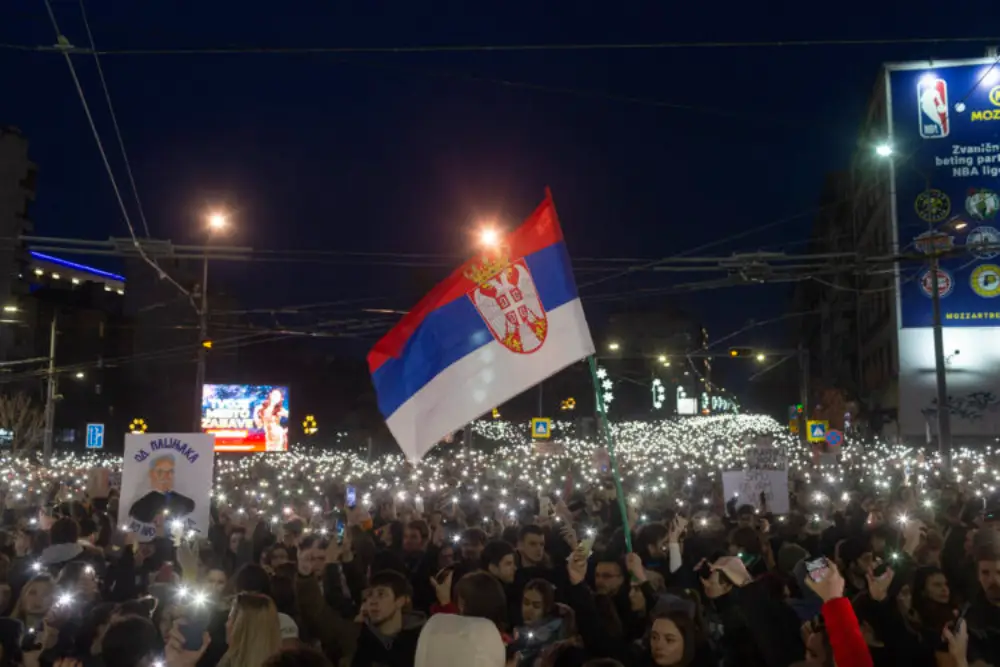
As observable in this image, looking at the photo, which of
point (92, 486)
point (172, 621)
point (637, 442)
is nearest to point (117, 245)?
point (92, 486)

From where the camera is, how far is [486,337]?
8.67m

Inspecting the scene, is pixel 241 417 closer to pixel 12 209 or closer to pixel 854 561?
pixel 12 209

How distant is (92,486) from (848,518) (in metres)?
12.1

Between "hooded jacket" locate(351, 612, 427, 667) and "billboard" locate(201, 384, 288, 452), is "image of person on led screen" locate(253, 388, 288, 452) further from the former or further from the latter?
"hooded jacket" locate(351, 612, 427, 667)

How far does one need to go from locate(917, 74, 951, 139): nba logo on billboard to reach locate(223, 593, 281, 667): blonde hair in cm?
3447

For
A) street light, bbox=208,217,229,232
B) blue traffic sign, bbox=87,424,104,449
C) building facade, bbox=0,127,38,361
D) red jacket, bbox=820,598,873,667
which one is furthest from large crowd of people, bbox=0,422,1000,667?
building facade, bbox=0,127,38,361

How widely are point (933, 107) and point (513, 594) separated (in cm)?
3313

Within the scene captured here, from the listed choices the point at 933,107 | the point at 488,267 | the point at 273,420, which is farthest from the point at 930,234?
the point at 273,420

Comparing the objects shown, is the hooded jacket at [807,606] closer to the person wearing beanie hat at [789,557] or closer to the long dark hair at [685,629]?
the person wearing beanie hat at [789,557]

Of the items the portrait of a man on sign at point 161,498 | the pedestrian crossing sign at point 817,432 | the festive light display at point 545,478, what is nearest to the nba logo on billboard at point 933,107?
the festive light display at point 545,478

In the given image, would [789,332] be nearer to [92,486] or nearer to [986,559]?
[92,486]

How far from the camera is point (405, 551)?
1055cm

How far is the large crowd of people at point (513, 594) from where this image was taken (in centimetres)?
532

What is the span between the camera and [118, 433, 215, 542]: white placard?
12047mm
